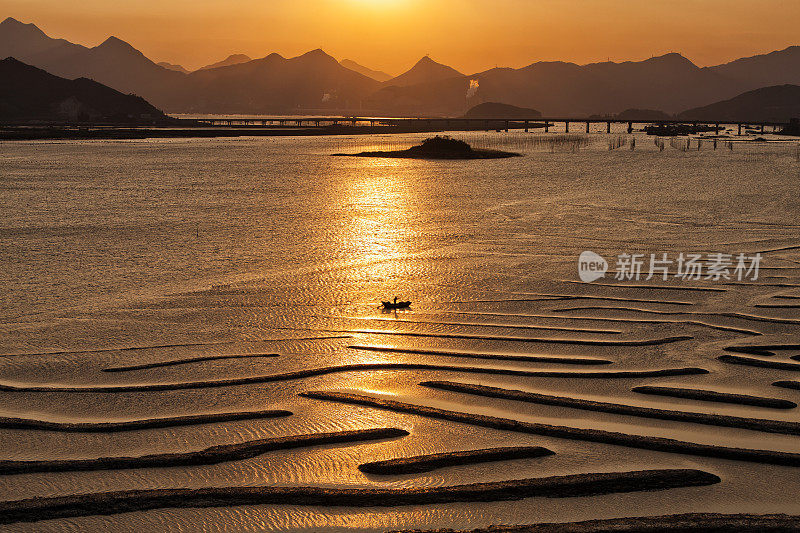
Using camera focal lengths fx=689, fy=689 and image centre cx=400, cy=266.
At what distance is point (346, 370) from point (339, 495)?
4185mm

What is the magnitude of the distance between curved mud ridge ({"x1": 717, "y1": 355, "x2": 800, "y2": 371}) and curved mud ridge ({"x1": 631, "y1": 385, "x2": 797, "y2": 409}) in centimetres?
157

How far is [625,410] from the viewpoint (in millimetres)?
9289

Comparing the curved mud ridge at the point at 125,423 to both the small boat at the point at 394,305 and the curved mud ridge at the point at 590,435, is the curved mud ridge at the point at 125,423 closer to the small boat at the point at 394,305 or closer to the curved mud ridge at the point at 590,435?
the curved mud ridge at the point at 590,435

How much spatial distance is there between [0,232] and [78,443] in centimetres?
2475

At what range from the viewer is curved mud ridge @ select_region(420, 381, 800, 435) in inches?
346

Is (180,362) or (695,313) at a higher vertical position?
(695,313)

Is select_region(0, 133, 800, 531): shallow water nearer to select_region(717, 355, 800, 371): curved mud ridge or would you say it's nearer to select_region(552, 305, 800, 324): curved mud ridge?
select_region(552, 305, 800, 324): curved mud ridge

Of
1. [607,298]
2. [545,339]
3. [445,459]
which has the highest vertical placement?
[607,298]

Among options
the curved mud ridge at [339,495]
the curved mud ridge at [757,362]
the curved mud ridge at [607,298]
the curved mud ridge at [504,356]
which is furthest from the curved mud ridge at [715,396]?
the curved mud ridge at [607,298]

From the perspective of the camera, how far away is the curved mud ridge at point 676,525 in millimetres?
6305

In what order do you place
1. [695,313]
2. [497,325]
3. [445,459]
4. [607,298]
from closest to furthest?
[445,459] < [497,325] < [695,313] < [607,298]

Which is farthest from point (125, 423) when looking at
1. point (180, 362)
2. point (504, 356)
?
point (504, 356)

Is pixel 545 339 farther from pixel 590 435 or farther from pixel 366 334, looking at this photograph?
pixel 590 435

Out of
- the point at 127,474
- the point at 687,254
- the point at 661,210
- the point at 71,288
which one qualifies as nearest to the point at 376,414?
the point at 127,474
